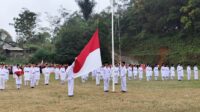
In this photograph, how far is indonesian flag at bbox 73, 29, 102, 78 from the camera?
17953 mm

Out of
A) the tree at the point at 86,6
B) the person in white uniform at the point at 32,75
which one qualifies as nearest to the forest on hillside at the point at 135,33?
the tree at the point at 86,6

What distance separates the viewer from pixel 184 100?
52.4 feet

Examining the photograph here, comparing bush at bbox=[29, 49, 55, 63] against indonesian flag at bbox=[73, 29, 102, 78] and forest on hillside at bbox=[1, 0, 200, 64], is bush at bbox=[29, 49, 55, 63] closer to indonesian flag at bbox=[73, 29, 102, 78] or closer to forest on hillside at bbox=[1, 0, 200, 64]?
forest on hillside at bbox=[1, 0, 200, 64]

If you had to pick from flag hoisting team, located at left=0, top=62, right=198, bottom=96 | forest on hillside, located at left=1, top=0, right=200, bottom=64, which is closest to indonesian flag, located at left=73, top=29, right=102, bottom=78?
flag hoisting team, located at left=0, top=62, right=198, bottom=96

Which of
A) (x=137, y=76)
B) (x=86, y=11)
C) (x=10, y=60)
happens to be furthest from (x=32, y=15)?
(x=137, y=76)

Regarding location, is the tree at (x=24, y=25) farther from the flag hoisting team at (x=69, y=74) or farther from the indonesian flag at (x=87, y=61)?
the indonesian flag at (x=87, y=61)

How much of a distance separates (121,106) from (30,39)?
217 feet

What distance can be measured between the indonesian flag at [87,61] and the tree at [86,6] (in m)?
56.3

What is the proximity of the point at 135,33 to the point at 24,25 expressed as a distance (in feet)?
74.9

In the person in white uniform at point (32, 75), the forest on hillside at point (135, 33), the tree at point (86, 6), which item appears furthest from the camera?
the tree at point (86, 6)

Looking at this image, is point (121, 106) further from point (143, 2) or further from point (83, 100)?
point (143, 2)

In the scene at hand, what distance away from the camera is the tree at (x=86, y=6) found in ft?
245

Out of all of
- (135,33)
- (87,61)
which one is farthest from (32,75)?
(135,33)

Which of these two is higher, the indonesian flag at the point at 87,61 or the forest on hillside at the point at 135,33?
the forest on hillside at the point at 135,33
